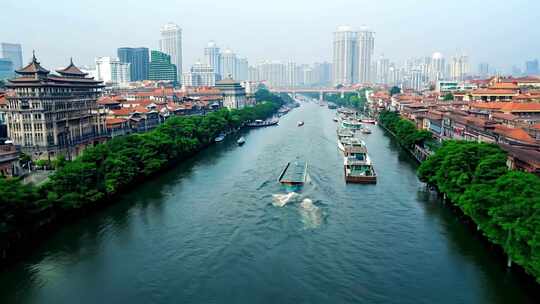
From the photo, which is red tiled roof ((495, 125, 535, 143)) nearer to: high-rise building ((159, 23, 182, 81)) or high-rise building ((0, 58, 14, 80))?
high-rise building ((0, 58, 14, 80))

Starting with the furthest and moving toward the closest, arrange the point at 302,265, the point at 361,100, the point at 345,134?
the point at 361,100 < the point at 345,134 < the point at 302,265

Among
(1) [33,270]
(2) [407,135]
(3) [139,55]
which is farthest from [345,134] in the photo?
(3) [139,55]

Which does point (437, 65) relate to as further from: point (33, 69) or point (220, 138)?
point (33, 69)

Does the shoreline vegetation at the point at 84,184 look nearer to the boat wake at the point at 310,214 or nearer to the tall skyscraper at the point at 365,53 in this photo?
the boat wake at the point at 310,214

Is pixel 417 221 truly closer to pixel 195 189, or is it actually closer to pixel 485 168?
pixel 485 168

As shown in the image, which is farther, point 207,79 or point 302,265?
point 207,79

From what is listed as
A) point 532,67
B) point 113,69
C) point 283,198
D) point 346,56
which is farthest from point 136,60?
point 532,67

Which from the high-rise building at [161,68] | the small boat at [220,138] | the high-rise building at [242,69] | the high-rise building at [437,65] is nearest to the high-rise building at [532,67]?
the high-rise building at [437,65]

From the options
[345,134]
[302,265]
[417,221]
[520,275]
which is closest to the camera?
[520,275]
